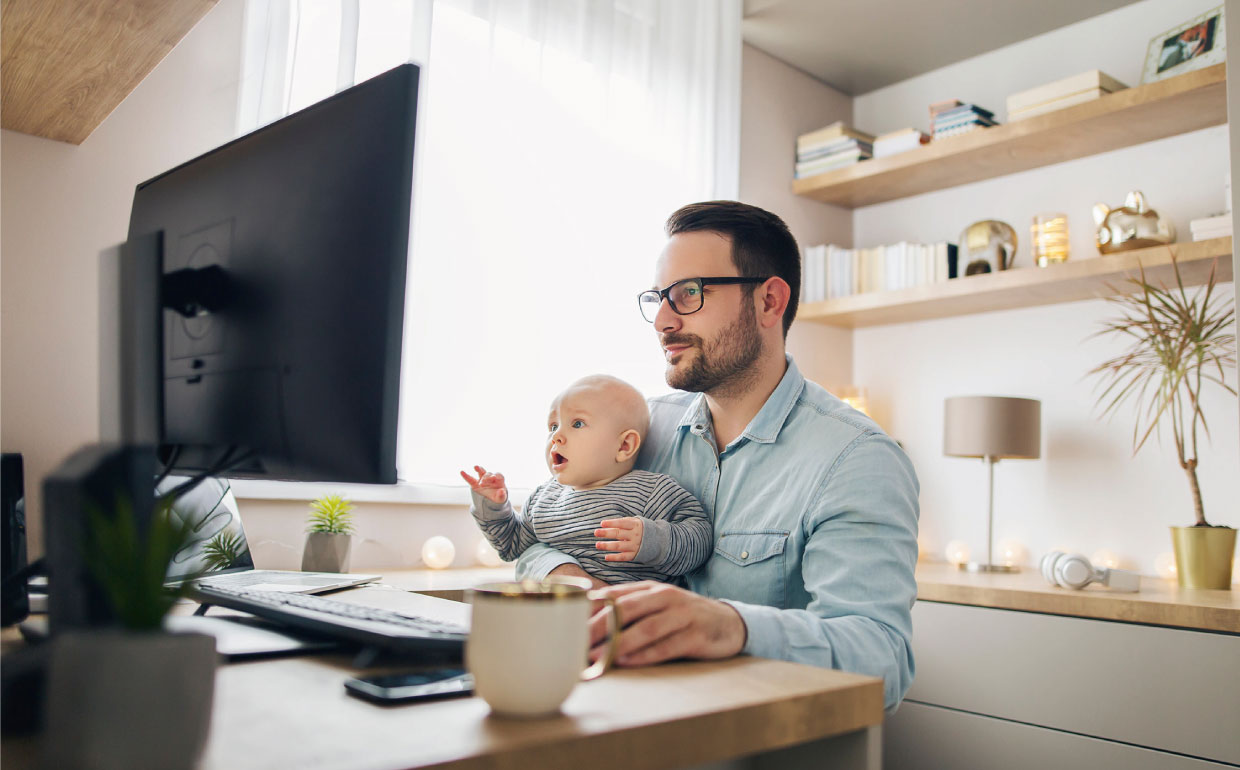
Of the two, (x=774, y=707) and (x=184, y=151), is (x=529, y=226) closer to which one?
(x=184, y=151)

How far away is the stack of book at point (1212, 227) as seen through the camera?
2.56 m

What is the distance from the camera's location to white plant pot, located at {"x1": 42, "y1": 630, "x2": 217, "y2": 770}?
1.42 ft

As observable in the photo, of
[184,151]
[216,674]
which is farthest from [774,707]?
[184,151]

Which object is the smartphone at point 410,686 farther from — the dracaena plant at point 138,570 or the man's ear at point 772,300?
the man's ear at point 772,300

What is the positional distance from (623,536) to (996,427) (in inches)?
81.6

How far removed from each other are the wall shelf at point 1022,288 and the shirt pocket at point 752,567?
1.94 m

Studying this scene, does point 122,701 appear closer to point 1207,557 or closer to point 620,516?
point 620,516

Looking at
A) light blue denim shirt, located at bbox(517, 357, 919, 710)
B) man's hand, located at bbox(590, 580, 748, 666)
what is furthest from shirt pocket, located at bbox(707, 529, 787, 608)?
man's hand, located at bbox(590, 580, 748, 666)

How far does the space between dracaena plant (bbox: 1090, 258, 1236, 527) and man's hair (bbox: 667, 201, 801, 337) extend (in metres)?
1.33

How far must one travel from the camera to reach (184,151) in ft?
6.86

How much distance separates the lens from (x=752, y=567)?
1.36m

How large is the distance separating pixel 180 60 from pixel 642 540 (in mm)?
1711

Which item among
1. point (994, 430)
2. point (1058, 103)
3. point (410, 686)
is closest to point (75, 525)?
point (410, 686)

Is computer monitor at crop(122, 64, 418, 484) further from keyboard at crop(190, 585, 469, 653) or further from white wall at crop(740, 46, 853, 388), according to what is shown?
white wall at crop(740, 46, 853, 388)
